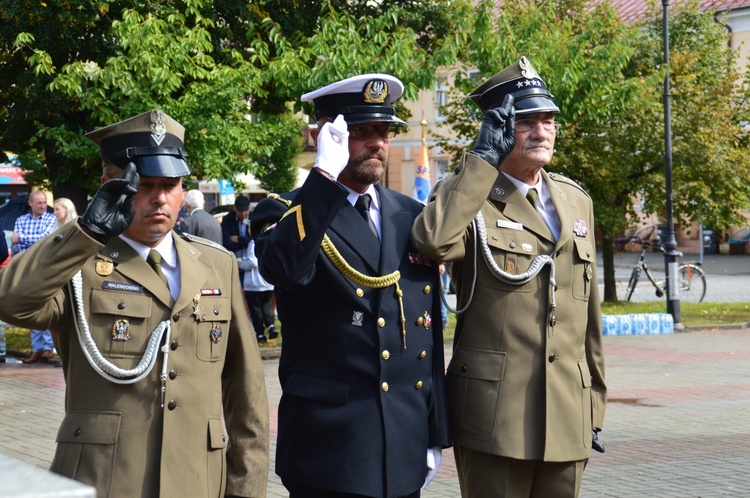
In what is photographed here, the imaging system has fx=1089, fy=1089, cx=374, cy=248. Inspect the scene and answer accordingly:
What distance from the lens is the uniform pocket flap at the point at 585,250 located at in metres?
4.11

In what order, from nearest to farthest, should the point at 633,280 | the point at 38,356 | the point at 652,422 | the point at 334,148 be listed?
the point at 334,148 < the point at 652,422 < the point at 38,356 < the point at 633,280

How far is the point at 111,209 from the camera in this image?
3018 mm

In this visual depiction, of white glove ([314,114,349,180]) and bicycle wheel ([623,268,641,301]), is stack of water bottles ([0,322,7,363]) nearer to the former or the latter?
white glove ([314,114,349,180])

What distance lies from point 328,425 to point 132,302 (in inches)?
28.6

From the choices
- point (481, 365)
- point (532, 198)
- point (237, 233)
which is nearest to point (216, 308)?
point (481, 365)

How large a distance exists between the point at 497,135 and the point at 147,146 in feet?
4.06

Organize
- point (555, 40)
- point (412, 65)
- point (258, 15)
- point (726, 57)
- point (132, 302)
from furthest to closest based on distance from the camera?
point (726, 57), point (258, 15), point (555, 40), point (412, 65), point (132, 302)

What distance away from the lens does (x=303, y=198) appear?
340 cm

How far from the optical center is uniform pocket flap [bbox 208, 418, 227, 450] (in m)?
3.30

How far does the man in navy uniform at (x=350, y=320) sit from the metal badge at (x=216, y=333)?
8.8 inches

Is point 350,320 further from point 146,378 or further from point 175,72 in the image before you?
point 175,72

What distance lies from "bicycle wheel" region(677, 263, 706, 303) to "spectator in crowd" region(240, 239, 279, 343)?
11.1m

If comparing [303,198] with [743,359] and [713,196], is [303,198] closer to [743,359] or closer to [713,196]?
[743,359]

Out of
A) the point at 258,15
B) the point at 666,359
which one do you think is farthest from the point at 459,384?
the point at 258,15
